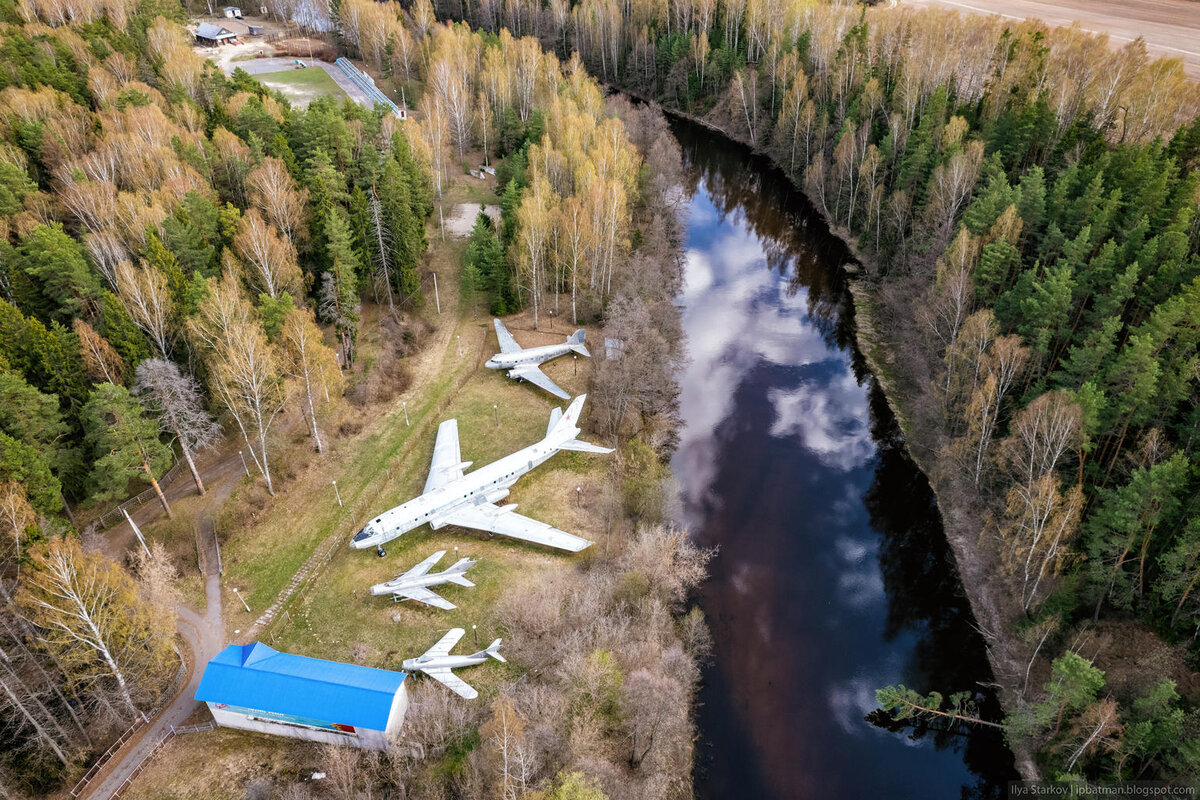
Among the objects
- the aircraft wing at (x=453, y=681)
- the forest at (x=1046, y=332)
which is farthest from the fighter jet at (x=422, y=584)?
the forest at (x=1046, y=332)

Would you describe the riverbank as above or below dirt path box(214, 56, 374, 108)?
below

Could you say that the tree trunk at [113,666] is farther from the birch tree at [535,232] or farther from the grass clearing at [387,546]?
the birch tree at [535,232]

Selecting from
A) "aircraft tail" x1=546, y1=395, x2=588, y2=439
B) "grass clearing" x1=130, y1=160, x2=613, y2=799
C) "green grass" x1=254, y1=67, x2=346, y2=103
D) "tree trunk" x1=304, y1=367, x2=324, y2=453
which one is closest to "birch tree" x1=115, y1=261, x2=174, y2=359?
"tree trunk" x1=304, y1=367, x2=324, y2=453

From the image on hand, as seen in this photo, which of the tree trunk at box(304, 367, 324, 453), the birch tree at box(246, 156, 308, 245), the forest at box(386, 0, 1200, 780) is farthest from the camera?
the birch tree at box(246, 156, 308, 245)

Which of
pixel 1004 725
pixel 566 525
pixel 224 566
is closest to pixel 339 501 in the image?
pixel 224 566

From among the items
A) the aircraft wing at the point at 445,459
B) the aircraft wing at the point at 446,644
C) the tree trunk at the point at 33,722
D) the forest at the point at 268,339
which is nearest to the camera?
the tree trunk at the point at 33,722

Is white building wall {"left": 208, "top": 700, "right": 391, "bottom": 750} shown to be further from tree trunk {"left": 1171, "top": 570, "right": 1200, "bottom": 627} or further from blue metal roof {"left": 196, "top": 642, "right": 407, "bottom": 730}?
tree trunk {"left": 1171, "top": 570, "right": 1200, "bottom": 627}

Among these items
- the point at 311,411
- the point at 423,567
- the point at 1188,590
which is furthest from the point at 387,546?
the point at 1188,590
